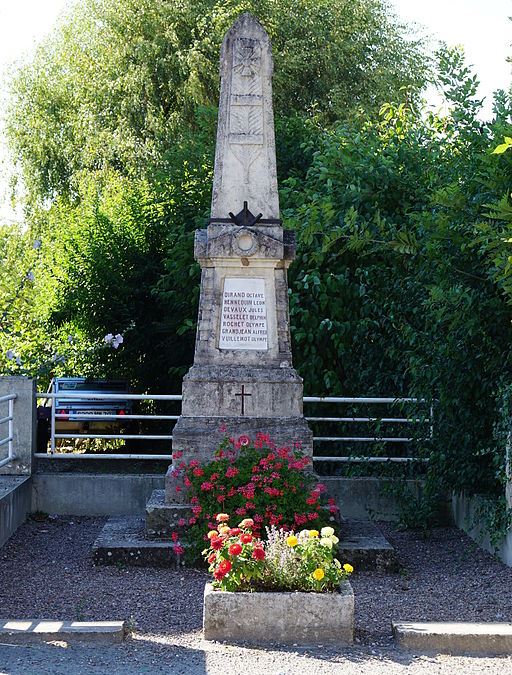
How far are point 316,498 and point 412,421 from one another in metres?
2.10

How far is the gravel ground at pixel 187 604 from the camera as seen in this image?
574cm

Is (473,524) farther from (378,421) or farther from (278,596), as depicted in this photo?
(278,596)

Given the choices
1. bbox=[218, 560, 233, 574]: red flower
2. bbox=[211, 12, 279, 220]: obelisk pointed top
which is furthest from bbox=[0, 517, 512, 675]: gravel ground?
bbox=[211, 12, 279, 220]: obelisk pointed top

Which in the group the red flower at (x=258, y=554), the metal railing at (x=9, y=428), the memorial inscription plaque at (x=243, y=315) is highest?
the memorial inscription plaque at (x=243, y=315)

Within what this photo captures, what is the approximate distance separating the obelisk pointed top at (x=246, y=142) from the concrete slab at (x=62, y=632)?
477 centimetres

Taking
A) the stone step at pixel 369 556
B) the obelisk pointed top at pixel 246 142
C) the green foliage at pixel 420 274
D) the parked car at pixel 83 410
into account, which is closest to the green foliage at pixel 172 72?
the parked car at pixel 83 410

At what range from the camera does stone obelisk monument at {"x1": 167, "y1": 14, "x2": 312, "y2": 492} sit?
31.9ft

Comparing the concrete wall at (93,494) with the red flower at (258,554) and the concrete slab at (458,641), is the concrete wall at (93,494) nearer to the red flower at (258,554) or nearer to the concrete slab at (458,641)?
the red flower at (258,554)

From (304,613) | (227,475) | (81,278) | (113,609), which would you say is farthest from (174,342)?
(304,613)

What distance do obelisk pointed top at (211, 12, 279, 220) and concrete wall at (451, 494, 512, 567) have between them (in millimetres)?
3485

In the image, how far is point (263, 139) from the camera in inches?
394

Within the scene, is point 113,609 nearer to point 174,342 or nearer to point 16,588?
point 16,588

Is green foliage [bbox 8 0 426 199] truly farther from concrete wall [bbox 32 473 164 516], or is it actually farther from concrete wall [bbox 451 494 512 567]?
concrete wall [bbox 451 494 512 567]

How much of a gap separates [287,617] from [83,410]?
10571 mm
